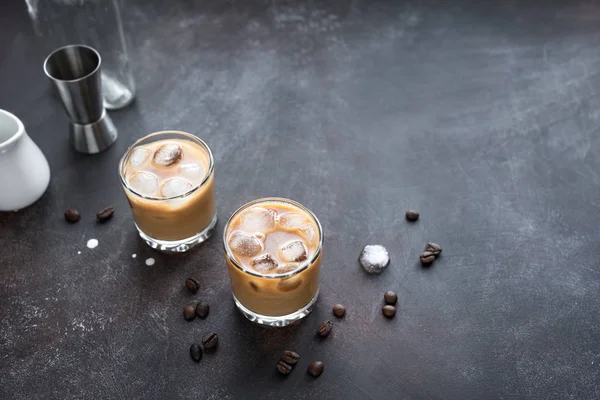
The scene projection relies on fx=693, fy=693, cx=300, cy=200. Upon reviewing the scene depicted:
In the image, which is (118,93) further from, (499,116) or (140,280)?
(499,116)

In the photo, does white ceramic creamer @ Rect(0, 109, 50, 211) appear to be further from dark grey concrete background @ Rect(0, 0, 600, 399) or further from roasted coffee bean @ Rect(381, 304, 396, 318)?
roasted coffee bean @ Rect(381, 304, 396, 318)

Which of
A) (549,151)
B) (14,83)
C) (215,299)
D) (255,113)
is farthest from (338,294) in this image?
(14,83)

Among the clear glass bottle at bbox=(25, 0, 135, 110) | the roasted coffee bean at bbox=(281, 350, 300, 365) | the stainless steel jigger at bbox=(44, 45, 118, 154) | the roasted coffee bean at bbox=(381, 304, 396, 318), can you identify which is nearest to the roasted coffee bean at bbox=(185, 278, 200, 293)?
the roasted coffee bean at bbox=(281, 350, 300, 365)

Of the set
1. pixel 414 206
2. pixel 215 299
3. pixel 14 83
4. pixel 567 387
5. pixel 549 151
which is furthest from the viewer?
pixel 14 83

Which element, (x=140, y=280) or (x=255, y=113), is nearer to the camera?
(x=140, y=280)

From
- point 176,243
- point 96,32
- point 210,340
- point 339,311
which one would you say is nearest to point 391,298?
point 339,311

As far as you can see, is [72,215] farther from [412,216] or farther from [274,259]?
[412,216]

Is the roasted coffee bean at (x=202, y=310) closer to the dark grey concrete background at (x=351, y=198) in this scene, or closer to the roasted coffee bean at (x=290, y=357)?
the dark grey concrete background at (x=351, y=198)
